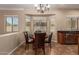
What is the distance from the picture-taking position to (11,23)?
7605 mm

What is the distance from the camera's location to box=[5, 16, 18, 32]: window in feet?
25.0

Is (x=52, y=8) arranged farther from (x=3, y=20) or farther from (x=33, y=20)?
(x=3, y=20)

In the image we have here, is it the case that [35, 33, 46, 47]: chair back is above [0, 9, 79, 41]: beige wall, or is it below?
below

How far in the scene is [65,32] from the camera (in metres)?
7.94

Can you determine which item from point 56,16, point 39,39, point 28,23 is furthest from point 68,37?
point 39,39

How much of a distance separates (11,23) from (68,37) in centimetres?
302

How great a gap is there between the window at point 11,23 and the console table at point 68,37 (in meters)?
2.32

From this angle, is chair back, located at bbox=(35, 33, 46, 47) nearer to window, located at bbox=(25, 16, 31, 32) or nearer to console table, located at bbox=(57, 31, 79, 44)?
window, located at bbox=(25, 16, 31, 32)

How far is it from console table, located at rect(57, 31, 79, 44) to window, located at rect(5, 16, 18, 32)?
232 centimetres

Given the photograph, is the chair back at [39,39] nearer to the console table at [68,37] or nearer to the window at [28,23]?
the window at [28,23]

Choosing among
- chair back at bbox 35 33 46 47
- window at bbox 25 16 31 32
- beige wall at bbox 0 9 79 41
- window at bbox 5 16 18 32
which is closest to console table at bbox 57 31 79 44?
beige wall at bbox 0 9 79 41

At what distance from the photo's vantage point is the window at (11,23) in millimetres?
7617

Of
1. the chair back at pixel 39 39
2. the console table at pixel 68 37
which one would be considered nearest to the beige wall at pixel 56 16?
the console table at pixel 68 37

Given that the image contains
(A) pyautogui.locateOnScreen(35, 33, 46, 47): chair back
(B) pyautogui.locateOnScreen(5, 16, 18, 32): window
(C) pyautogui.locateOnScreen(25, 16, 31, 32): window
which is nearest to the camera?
(A) pyautogui.locateOnScreen(35, 33, 46, 47): chair back
